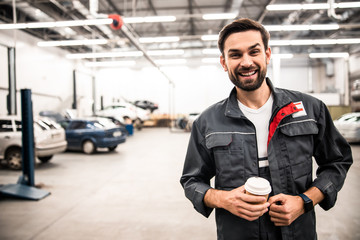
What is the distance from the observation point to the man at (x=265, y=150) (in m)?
1.12

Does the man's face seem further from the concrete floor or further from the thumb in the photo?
the concrete floor

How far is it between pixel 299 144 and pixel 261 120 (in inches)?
8.4

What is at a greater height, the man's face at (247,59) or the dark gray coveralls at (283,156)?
the man's face at (247,59)

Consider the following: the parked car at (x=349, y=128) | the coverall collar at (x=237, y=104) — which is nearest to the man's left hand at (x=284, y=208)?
the coverall collar at (x=237, y=104)

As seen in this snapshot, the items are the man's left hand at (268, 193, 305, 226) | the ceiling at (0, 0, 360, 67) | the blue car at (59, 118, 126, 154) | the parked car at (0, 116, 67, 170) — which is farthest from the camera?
the ceiling at (0, 0, 360, 67)

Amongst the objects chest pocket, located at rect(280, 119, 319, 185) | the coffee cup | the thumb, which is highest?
chest pocket, located at rect(280, 119, 319, 185)

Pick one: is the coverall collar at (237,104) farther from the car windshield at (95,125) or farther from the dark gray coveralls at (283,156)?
the car windshield at (95,125)

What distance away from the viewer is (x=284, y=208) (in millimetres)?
1005

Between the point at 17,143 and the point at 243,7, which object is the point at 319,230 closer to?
the point at 17,143

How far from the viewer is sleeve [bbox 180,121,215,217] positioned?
1.19 metres

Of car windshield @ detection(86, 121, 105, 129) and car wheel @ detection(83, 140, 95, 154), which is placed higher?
car windshield @ detection(86, 121, 105, 129)

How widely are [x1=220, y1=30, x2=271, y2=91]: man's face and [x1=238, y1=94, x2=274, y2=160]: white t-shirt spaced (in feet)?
0.49

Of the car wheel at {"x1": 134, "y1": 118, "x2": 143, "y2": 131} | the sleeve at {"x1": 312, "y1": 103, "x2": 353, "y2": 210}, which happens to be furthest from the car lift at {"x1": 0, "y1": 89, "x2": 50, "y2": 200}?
the car wheel at {"x1": 134, "y1": 118, "x2": 143, "y2": 131}

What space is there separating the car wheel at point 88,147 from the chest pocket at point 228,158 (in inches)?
286
